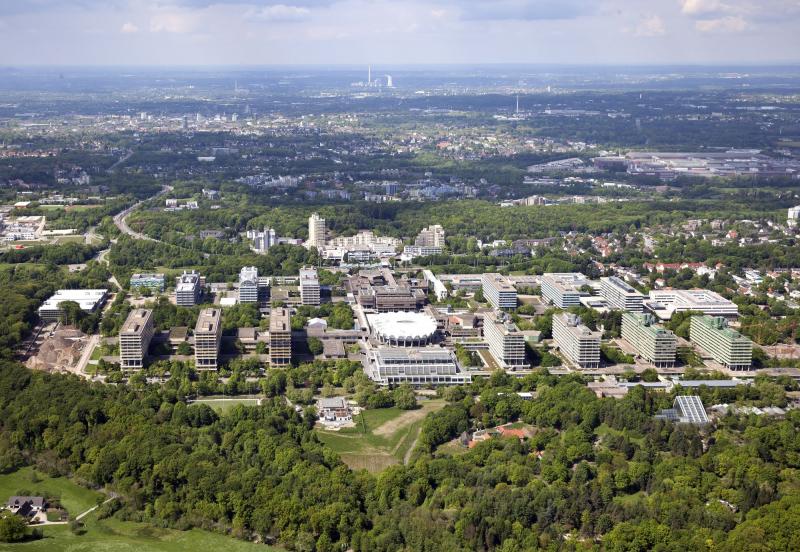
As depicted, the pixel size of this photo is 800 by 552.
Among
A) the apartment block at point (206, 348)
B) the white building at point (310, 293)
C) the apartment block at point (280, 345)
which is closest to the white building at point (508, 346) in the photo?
the apartment block at point (280, 345)

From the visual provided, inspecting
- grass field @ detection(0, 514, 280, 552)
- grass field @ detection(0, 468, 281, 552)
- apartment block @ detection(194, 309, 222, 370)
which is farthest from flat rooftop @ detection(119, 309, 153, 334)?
grass field @ detection(0, 514, 280, 552)

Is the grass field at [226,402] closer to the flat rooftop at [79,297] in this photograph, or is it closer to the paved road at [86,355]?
the paved road at [86,355]

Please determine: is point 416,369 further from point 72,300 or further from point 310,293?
point 72,300

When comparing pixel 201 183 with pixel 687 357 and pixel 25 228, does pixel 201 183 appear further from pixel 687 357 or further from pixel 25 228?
pixel 687 357

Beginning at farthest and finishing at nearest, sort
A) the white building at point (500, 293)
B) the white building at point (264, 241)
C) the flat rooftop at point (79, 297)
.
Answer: the white building at point (264, 241) → the white building at point (500, 293) → the flat rooftop at point (79, 297)

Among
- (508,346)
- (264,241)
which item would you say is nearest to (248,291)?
(264,241)

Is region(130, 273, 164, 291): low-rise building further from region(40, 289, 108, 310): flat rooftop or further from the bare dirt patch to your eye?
the bare dirt patch

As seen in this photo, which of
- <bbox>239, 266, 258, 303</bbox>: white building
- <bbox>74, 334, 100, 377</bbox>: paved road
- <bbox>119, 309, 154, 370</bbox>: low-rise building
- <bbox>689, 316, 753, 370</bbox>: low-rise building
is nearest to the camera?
<bbox>119, 309, 154, 370</bbox>: low-rise building
